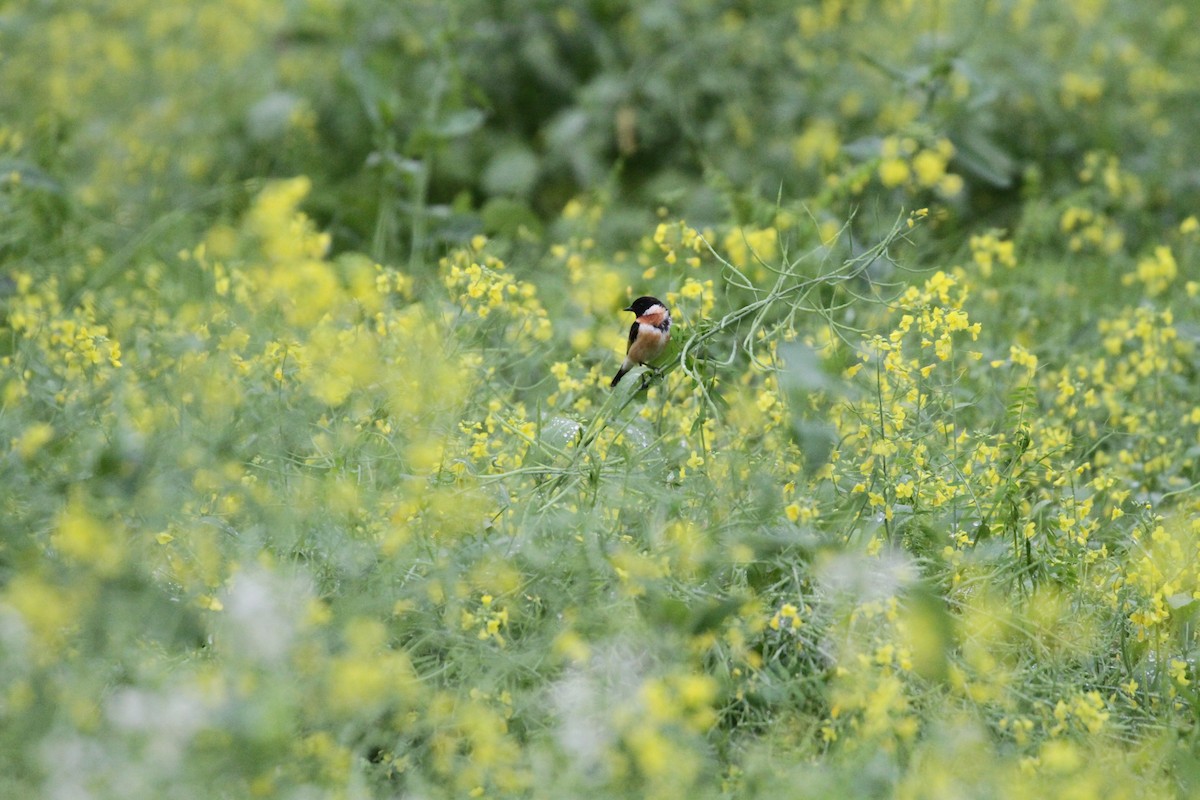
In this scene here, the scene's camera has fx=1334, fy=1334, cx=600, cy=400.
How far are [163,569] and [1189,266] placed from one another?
2.78m

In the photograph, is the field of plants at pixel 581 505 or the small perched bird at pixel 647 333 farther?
the small perched bird at pixel 647 333

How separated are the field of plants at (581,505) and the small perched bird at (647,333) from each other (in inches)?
1.7

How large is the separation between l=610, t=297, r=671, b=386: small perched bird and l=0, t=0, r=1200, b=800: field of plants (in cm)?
4

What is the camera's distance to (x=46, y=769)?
70.4 inches

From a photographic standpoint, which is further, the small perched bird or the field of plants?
the small perched bird

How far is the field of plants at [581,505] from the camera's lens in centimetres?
191

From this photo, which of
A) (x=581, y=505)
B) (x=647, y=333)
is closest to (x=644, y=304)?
(x=647, y=333)

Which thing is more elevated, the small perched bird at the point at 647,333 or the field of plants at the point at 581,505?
the small perched bird at the point at 647,333

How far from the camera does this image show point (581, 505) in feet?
7.42

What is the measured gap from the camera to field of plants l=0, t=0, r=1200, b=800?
6.26ft

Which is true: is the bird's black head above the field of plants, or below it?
above

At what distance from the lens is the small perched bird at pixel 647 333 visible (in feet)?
8.12

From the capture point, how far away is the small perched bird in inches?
97.4

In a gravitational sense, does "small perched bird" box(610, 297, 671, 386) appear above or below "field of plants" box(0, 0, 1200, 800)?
above
